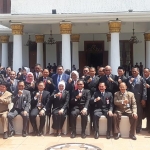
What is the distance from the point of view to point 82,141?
5984 mm

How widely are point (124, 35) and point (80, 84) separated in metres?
11.2

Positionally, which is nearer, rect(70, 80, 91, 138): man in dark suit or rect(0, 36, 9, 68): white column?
rect(70, 80, 91, 138): man in dark suit

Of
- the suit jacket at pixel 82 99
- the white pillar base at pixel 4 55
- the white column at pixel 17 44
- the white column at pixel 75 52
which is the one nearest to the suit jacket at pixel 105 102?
the suit jacket at pixel 82 99

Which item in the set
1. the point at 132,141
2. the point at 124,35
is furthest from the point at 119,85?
the point at 124,35

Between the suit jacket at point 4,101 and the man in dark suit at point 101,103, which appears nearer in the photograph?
the man in dark suit at point 101,103

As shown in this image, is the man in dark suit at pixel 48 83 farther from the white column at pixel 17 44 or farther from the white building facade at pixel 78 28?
the white column at pixel 17 44

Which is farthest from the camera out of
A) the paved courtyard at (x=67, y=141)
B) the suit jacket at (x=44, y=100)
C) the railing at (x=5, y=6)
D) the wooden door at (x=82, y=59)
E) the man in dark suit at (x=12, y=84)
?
the railing at (x=5, y=6)

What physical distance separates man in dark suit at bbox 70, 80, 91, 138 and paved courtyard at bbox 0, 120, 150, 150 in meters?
0.34

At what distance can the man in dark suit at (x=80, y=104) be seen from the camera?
6.30 m

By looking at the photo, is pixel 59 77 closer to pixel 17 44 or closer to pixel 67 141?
pixel 67 141

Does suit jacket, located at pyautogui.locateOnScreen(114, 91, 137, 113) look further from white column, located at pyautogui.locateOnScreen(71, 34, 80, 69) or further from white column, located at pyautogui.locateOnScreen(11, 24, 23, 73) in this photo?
white column, located at pyautogui.locateOnScreen(71, 34, 80, 69)

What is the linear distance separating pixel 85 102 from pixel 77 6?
7281 millimetres

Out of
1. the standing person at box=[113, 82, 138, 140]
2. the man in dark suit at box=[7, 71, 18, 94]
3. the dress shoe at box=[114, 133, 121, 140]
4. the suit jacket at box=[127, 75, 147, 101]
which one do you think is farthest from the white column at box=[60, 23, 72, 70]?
the dress shoe at box=[114, 133, 121, 140]

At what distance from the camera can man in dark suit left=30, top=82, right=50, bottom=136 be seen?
254 inches
